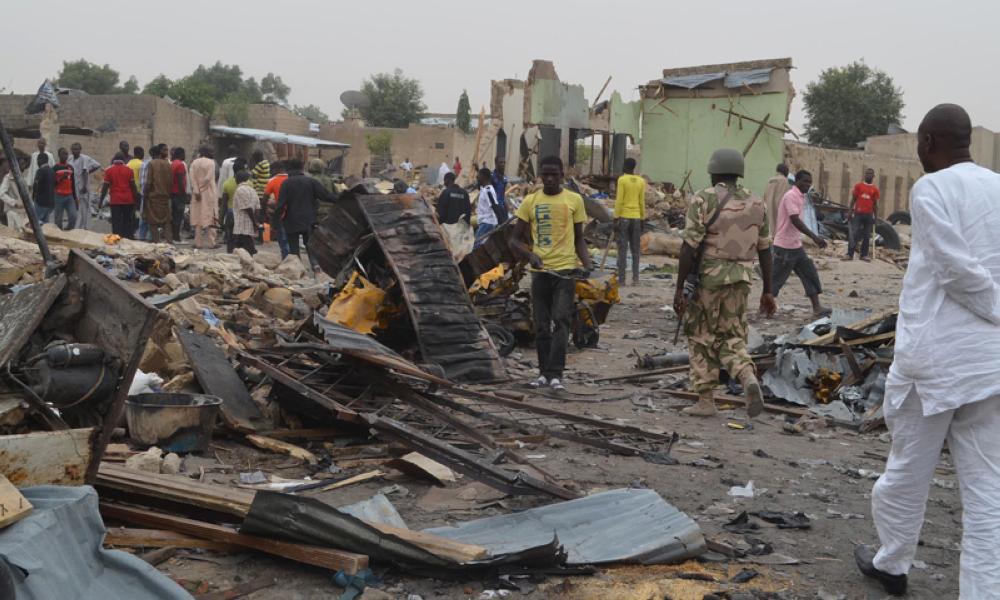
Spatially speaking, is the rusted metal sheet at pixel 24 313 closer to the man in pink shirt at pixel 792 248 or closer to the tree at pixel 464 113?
the man in pink shirt at pixel 792 248

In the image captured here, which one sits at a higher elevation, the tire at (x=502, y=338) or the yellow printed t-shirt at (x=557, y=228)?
the yellow printed t-shirt at (x=557, y=228)

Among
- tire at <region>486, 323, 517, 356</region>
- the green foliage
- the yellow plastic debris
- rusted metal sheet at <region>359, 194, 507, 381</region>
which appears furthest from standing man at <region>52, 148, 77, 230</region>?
the green foliage

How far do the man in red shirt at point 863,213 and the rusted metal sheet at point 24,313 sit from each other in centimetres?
1732

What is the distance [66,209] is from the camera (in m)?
15.3

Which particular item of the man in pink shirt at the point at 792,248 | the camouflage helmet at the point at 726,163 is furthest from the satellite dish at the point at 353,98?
the camouflage helmet at the point at 726,163

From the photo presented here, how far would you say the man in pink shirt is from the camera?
1176 centimetres

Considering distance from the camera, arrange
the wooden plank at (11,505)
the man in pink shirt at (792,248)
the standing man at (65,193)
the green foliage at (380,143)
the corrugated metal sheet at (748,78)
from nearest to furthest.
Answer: the wooden plank at (11,505)
the man in pink shirt at (792,248)
the standing man at (65,193)
the corrugated metal sheet at (748,78)
the green foliage at (380,143)

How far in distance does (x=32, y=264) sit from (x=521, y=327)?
482cm

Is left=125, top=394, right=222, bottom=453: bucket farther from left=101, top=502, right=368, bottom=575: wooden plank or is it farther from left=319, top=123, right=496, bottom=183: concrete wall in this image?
left=319, top=123, right=496, bottom=183: concrete wall

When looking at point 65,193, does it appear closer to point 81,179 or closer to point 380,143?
point 81,179

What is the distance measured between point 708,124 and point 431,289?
21.8m

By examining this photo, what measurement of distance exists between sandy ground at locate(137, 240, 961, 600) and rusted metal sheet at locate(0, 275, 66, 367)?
105 cm

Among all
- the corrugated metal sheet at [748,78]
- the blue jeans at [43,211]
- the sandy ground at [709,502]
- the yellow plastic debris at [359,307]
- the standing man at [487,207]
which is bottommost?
the sandy ground at [709,502]

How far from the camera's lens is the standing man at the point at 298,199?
1272 cm
